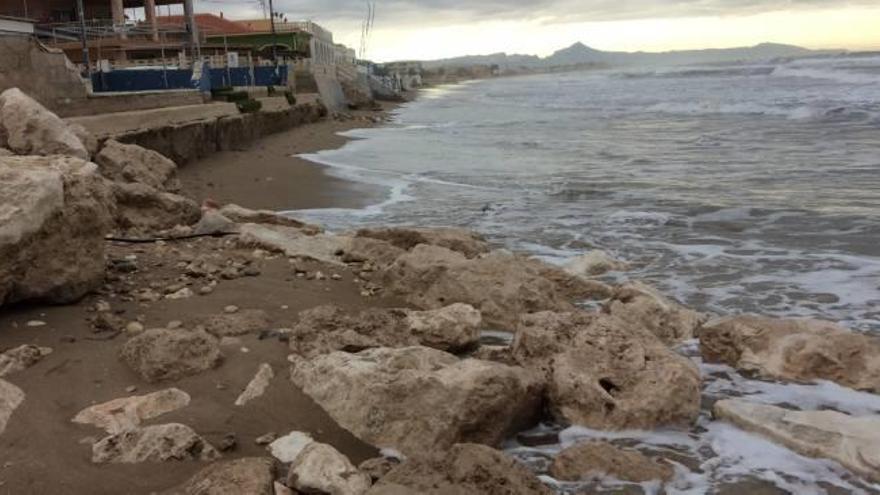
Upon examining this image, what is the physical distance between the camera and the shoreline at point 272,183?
39.1 ft

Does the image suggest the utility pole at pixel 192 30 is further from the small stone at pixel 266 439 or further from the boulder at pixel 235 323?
the small stone at pixel 266 439

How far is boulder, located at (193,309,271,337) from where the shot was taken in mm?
4824

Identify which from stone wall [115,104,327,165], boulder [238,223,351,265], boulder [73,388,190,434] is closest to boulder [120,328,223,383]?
boulder [73,388,190,434]

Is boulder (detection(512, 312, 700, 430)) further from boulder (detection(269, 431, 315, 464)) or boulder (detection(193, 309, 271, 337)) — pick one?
boulder (detection(193, 309, 271, 337))

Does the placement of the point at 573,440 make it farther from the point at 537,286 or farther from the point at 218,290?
the point at 218,290

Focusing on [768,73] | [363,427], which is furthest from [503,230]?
[768,73]

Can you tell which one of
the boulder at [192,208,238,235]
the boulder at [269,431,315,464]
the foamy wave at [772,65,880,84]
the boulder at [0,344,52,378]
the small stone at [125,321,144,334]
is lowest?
the boulder at [269,431,315,464]

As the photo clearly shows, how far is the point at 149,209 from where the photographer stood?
26.2 feet

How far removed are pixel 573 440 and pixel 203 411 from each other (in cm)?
183

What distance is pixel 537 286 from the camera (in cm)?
596

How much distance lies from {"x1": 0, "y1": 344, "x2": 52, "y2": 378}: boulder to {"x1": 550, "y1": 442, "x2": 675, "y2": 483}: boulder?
9.17 feet

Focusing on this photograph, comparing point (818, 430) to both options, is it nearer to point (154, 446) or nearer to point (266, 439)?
point (266, 439)

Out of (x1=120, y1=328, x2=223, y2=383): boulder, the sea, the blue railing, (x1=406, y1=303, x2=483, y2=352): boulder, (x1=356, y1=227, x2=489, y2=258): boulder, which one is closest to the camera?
the sea

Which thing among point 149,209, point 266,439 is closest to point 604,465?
point 266,439
